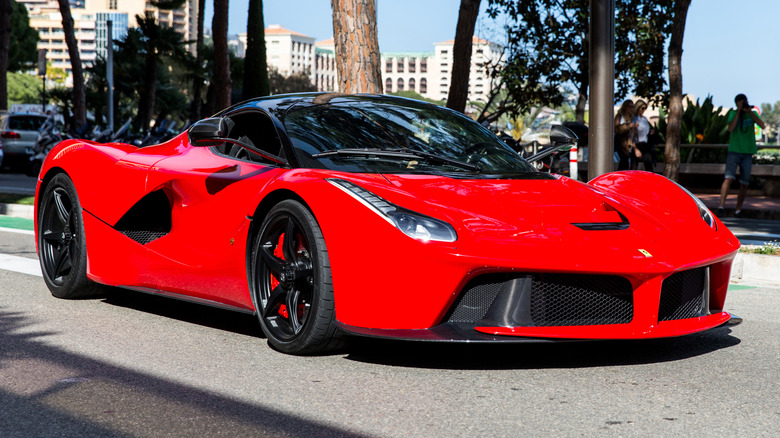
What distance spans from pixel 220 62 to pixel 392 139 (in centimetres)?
2098

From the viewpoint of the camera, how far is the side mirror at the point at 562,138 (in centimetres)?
526

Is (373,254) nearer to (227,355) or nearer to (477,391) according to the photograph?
(477,391)

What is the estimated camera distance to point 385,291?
12.1 feet

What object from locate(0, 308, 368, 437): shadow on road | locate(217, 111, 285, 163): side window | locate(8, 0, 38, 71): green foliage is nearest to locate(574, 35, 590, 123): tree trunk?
locate(217, 111, 285, 163): side window

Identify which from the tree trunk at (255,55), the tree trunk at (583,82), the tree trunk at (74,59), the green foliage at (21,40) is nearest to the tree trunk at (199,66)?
the tree trunk at (255,55)

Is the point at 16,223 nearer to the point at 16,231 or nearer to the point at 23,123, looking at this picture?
the point at 16,231

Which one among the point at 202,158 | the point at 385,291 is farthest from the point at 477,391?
the point at 202,158

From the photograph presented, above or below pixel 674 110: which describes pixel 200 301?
below

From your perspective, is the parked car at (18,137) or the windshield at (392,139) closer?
the windshield at (392,139)

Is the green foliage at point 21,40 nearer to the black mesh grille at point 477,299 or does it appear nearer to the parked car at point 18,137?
the parked car at point 18,137

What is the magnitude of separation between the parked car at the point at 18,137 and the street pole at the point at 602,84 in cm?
2022

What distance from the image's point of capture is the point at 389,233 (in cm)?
365

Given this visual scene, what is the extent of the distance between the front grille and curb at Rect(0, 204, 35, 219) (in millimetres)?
9803

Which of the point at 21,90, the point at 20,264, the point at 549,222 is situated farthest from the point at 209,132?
the point at 21,90
